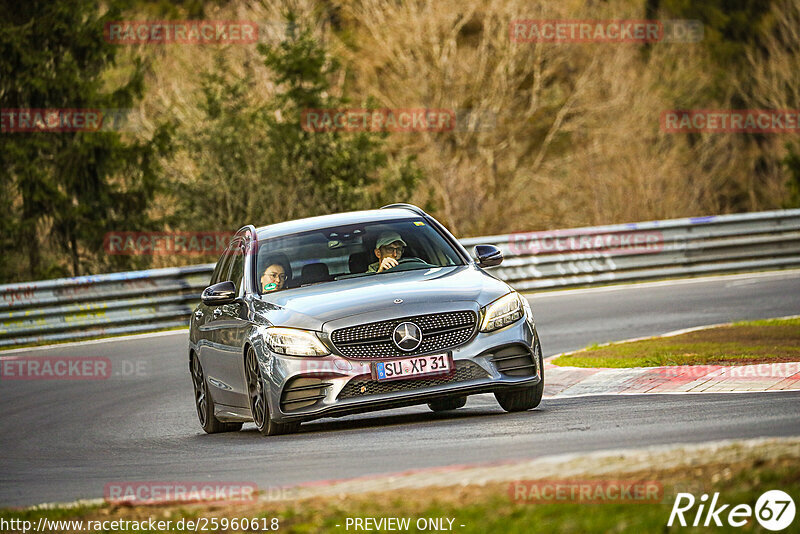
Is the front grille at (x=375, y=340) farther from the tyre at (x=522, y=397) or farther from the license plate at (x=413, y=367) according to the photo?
the tyre at (x=522, y=397)

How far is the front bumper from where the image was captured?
9.94 metres

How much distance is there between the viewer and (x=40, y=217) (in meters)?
31.9

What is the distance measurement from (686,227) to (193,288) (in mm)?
8281

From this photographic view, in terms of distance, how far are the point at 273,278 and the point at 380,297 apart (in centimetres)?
136

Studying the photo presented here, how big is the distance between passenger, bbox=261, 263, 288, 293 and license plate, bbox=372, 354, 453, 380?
1516mm

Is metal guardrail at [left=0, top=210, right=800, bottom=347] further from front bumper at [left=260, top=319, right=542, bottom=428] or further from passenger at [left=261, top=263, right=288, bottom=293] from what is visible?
front bumper at [left=260, top=319, right=542, bottom=428]

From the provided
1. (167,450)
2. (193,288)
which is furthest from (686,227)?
(167,450)
